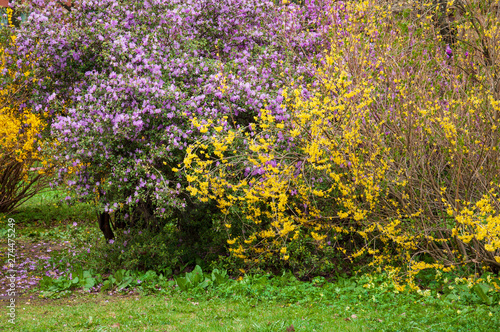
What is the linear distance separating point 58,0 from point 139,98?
2061 mm

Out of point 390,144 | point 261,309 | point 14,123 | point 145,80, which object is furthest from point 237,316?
point 14,123

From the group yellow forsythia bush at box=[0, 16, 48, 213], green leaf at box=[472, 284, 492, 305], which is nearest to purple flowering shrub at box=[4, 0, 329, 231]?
yellow forsythia bush at box=[0, 16, 48, 213]

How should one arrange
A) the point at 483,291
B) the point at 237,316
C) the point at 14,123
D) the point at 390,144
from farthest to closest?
the point at 14,123 → the point at 390,144 → the point at 483,291 → the point at 237,316

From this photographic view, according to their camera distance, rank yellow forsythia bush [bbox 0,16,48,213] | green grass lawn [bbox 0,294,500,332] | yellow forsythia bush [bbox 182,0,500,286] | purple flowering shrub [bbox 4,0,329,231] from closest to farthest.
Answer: green grass lawn [bbox 0,294,500,332] → yellow forsythia bush [bbox 182,0,500,286] → purple flowering shrub [bbox 4,0,329,231] → yellow forsythia bush [bbox 0,16,48,213]

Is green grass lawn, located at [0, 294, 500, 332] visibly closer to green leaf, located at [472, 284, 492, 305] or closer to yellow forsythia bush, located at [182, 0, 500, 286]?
green leaf, located at [472, 284, 492, 305]

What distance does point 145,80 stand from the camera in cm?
614

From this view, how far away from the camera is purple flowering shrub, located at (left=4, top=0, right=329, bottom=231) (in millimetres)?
6243

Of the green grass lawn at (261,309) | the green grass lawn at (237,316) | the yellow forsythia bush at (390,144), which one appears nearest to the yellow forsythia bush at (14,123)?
the green grass lawn at (261,309)

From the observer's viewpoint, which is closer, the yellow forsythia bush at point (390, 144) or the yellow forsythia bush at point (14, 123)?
the yellow forsythia bush at point (390, 144)

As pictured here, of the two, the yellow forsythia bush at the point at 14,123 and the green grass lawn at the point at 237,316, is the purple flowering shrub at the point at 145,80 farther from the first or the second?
the green grass lawn at the point at 237,316

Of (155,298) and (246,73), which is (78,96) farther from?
(155,298)

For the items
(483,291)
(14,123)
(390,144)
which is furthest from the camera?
(14,123)

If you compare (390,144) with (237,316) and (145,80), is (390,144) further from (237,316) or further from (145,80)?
(145,80)

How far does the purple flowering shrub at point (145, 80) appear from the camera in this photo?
20.5 feet
